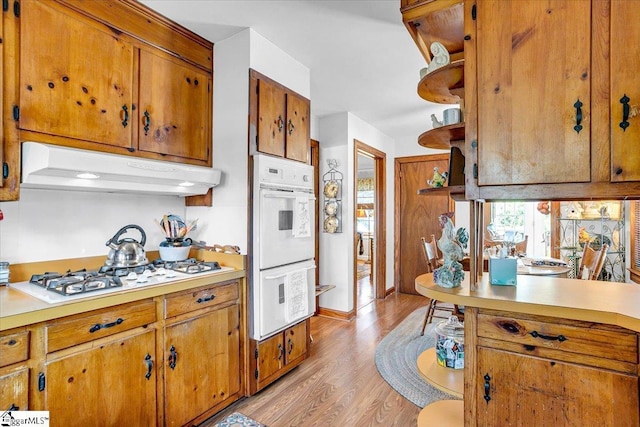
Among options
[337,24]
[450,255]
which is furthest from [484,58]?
[337,24]

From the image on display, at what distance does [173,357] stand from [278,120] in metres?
1.71

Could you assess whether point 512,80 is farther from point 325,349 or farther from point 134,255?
point 325,349

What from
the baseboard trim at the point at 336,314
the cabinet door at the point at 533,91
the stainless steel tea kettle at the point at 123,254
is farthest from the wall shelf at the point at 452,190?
the baseboard trim at the point at 336,314

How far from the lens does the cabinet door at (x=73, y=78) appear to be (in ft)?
5.18

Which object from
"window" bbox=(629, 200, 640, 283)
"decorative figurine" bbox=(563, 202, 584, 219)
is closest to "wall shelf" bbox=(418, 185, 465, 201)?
"window" bbox=(629, 200, 640, 283)

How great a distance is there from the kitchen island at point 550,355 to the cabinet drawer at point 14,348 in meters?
1.68

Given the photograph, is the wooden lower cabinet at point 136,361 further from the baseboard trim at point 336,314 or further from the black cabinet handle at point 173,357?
the baseboard trim at point 336,314

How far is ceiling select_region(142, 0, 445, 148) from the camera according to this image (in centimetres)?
199

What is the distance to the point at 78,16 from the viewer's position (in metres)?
1.74

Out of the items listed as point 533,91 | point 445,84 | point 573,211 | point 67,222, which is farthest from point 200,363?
point 573,211

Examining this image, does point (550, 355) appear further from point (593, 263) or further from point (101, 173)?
point (101, 173)

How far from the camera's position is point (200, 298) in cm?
194

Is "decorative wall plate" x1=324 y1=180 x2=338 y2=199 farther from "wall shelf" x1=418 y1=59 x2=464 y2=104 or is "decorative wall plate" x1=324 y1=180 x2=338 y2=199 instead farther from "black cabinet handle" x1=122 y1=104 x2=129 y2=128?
"black cabinet handle" x1=122 y1=104 x2=129 y2=128

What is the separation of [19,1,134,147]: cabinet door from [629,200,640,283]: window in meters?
4.65
